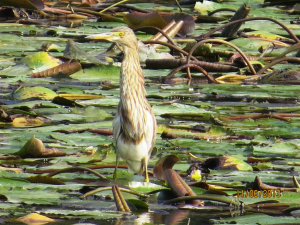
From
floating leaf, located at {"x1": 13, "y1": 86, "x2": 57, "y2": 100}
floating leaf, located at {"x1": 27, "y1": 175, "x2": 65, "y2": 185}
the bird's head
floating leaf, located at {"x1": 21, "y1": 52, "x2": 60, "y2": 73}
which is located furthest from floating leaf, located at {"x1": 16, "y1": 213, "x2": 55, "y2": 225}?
floating leaf, located at {"x1": 21, "y1": 52, "x2": 60, "y2": 73}

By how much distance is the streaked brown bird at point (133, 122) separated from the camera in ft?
13.4

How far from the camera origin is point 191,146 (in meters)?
4.38

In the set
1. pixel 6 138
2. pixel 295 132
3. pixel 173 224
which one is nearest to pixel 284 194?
pixel 173 224

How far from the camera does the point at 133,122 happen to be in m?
4.17

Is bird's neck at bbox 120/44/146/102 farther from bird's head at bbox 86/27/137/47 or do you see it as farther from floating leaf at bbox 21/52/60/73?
floating leaf at bbox 21/52/60/73

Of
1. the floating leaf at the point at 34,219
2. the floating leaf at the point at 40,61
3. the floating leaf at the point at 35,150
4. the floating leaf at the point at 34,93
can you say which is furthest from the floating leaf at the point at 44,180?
the floating leaf at the point at 40,61

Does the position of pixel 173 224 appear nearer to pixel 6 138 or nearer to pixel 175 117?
pixel 6 138

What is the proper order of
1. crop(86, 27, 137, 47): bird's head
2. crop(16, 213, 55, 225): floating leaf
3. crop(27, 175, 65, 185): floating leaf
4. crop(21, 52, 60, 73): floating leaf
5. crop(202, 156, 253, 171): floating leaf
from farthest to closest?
crop(21, 52, 60, 73): floating leaf → crop(86, 27, 137, 47): bird's head → crop(202, 156, 253, 171): floating leaf → crop(27, 175, 65, 185): floating leaf → crop(16, 213, 55, 225): floating leaf

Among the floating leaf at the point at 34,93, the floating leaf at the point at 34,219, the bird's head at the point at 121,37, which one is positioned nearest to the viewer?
the floating leaf at the point at 34,219

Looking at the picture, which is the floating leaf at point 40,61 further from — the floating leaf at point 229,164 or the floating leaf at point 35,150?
the floating leaf at point 229,164

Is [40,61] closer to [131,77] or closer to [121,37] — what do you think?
[121,37]

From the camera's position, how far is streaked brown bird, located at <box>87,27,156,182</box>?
161 inches

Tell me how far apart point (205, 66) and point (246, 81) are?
1.44 ft

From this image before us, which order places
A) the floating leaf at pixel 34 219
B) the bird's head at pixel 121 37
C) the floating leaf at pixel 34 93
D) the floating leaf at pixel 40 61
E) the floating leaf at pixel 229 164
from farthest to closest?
the floating leaf at pixel 40 61
the floating leaf at pixel 34 93
the bird's head at pixel 121 37
the floating leaf at pixel 229 164
the floating leaf at pixel 34 219
